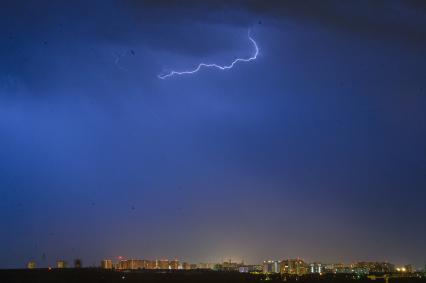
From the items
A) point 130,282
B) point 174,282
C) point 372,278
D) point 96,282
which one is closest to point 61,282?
point 96,282

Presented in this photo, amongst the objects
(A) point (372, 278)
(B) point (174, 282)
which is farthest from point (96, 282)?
(A) point (372, 278)

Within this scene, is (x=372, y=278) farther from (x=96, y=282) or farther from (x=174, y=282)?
(x=96, y=282)

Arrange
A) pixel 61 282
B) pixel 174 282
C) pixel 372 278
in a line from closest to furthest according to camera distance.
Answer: pixel 61 282, pixel 174 282, pixel 372 278

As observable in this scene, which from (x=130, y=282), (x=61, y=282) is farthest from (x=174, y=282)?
(x=61, y=282)

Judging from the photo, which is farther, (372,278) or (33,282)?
(372,278)

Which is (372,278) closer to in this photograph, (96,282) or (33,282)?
(96,282)

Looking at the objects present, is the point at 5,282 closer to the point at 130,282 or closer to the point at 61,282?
the point at 61,282

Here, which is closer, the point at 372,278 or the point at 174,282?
the point at 174,282

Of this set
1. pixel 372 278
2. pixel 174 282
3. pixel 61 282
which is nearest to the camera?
pixel 61 282
